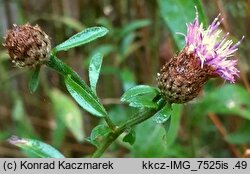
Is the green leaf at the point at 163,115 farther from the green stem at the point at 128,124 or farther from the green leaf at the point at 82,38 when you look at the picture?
the green leaf at the point at 82,38

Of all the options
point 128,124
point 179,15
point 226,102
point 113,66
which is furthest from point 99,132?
point 113,66

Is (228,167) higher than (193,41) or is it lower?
lower

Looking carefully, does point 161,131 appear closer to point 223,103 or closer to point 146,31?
point 223,103

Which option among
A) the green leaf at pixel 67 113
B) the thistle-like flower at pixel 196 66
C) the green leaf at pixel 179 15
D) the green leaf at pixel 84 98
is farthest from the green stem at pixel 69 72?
the green leaf at pixel 67 113

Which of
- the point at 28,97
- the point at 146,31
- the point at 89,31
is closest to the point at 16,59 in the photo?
the point at 89,31

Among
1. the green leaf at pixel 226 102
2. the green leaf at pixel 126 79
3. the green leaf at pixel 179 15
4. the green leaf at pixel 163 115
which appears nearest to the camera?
the green leaf at pixel 163 115

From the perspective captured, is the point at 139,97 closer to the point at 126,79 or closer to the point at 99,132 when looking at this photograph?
the point at 99,132

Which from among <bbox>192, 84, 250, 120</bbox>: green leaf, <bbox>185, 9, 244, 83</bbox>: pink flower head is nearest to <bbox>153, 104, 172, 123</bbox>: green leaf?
<bbox>185, 9, 244, 83</bbox>: pink flower head
